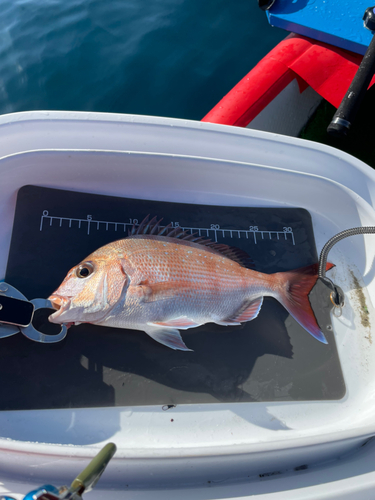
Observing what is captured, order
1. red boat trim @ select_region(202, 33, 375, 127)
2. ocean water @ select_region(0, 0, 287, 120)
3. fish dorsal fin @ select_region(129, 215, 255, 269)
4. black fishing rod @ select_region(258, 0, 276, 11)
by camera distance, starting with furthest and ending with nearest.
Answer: ocean water @ select_region(0, 0, 287, 120)
black fishing rod @ select_region(258, 0, 276, 11)
red boat trim @ select_region(202, 33, 375, 127)
fish dorsal fin @ select_region(129, 215, 255, 269)

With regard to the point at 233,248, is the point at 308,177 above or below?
above

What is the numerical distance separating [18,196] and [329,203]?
1804mm

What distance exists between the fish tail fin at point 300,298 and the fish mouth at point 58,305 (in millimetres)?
1069

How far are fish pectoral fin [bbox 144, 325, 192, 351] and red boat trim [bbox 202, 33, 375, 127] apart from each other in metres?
1.64

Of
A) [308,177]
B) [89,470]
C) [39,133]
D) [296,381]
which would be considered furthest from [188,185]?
[89,470]

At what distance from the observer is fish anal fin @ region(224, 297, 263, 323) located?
169 centimetres

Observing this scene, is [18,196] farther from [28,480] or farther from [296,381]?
[296,381]

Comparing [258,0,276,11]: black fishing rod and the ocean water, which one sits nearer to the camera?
[258,0,276,11]: black fishing rod

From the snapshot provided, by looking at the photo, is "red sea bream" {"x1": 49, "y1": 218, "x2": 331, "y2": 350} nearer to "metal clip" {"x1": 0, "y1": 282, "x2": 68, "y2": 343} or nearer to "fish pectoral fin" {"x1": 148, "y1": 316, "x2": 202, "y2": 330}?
"fish pectoral fin" {"x1": 148, "y1": 316, "x2": 202, "y2": 330}

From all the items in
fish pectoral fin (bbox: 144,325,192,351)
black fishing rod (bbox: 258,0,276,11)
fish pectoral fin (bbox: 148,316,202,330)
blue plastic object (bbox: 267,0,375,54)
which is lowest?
fish pectoral fin (bbox: 144,325,192,351)

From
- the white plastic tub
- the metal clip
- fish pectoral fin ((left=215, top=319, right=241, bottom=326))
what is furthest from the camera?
fish pectoral fin ((left=215, top=319, right=241, bottom=326))

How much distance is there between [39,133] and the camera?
5.63 ft

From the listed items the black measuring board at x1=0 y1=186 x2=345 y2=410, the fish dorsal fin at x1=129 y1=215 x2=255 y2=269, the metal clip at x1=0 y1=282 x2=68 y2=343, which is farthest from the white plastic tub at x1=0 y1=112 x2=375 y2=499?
the metal clip at x1=0 y1=282 x2=68 y2=343

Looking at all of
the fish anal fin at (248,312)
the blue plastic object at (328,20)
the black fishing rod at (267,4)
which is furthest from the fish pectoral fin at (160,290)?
the black fishing rod at (267,4)
